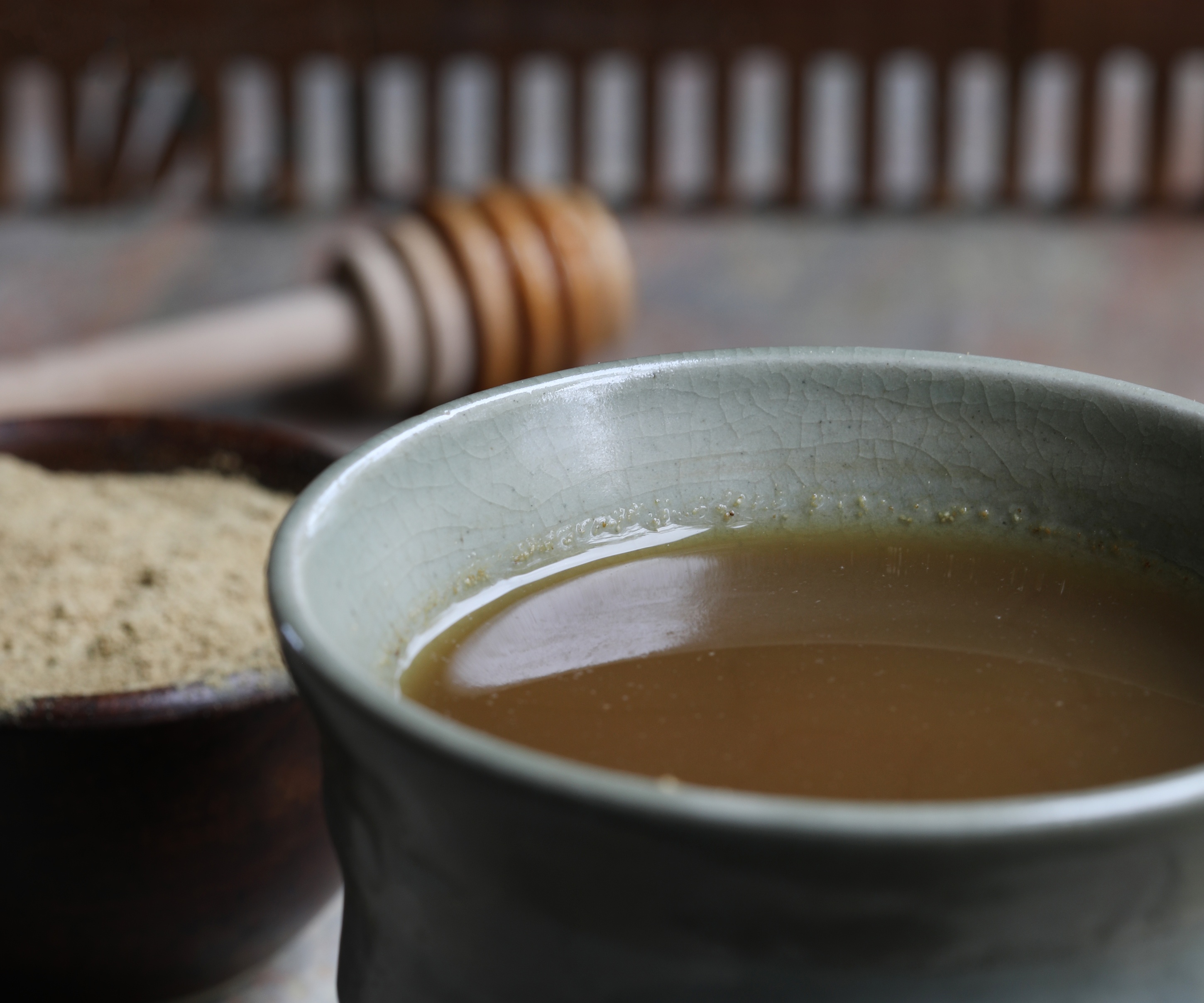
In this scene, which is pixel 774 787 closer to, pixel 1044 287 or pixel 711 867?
pixel 711 867

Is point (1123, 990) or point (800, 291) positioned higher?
point (1123, 990)

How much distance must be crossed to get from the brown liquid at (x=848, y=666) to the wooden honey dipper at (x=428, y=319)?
64 cm

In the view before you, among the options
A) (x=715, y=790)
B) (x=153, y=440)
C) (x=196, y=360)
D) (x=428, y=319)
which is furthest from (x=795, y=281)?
(x=715, y=790)

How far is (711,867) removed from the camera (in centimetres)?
20

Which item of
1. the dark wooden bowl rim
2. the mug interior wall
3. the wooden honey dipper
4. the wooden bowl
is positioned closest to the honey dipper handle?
the wooden honey dipper

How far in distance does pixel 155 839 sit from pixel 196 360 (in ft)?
1.80

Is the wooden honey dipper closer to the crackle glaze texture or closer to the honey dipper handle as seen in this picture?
the honey dipper handle

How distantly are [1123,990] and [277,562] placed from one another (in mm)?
152

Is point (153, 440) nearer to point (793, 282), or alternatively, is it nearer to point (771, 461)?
point (771, 461)

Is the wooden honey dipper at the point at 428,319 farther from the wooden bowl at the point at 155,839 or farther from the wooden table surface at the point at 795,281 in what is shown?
the wooden bowl at the point at 155,839

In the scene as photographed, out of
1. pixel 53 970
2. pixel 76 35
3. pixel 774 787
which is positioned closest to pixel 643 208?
pixel 76 35

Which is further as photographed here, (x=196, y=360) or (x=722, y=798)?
(x=196, y=360)

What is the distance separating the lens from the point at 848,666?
0.32 m

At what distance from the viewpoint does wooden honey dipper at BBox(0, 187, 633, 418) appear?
3.12ft
